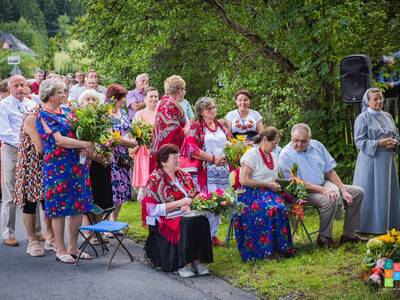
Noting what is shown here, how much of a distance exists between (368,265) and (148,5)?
7.31 metres

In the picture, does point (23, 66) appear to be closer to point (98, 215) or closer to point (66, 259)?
point (98, 215)

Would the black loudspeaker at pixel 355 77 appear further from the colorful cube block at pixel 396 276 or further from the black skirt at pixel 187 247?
the colorful cube block at pixel 396 276

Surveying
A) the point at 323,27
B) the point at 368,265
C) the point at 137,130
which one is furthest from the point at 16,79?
the point at 368,265

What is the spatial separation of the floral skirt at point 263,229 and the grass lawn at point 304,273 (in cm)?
14

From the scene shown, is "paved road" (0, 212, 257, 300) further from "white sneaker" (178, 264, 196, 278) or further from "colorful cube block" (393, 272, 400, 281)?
"colorful cube block" (393, 272, 400, 281)

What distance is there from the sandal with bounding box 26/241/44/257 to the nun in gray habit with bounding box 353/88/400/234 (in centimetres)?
402

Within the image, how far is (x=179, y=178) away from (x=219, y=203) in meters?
0.56

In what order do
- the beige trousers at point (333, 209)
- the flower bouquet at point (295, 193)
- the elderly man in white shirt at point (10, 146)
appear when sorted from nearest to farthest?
the flower bouquet at point (295, 193) → the beige trousers at point (333, 209) → the elderly man in white shirt at point (10, 146)

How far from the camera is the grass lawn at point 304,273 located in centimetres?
664

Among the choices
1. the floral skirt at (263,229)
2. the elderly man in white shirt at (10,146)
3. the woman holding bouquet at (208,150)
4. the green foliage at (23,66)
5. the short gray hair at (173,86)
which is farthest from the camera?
the green foliage at (23,66)

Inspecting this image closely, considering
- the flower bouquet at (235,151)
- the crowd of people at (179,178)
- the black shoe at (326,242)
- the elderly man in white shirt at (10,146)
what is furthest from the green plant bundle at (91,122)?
the black shoe at (326,242)

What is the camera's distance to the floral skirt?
8.00 meters

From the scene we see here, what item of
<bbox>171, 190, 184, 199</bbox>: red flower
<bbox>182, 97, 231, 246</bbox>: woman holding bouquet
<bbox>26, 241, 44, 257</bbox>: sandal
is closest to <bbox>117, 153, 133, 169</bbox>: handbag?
<bbox>182, 97, 231, 246</bbox>: woman holding bouquet

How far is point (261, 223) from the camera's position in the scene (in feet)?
26.3
